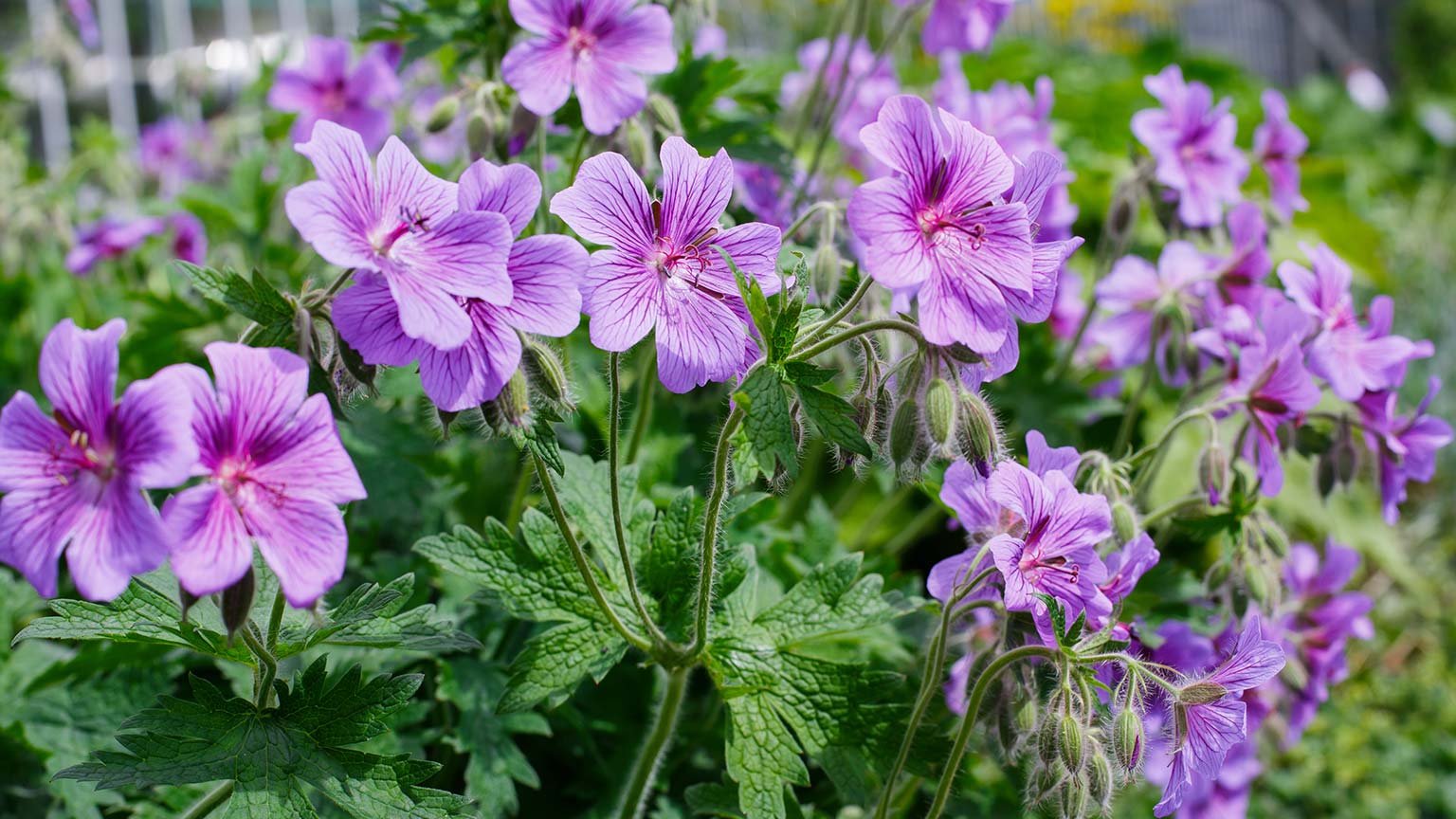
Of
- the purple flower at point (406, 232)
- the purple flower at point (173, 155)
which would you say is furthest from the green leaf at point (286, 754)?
the purple flower at point (173, 155)

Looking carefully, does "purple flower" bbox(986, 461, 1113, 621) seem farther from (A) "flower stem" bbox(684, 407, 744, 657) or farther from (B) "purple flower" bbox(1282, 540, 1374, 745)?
(B) "purple flower" bbox(1282, 540, 1374, 745)

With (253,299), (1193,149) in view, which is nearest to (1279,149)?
(1193,149)

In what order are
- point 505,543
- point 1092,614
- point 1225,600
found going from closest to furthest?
point 1092,614 → point 505,543 → point 1225,600

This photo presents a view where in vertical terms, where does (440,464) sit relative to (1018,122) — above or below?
below

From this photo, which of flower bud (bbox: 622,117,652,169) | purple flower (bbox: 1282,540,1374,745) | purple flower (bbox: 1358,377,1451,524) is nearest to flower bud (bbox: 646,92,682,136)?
flower bud (bbox: 622,117,652,169)

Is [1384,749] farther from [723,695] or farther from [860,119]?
[723,695]

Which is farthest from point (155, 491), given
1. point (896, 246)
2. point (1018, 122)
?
point (1018, 122)
